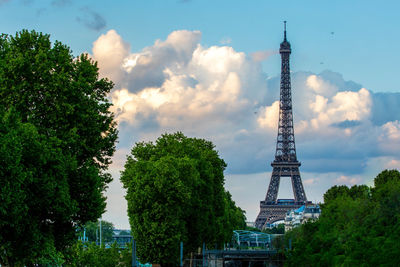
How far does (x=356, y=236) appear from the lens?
5650cm

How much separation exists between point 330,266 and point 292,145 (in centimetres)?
13135

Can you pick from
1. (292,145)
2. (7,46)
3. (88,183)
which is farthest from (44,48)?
(292,145)

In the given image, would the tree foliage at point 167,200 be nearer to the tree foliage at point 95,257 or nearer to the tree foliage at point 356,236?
the tree foliage at point 95,257

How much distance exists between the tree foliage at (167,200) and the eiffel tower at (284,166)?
107 m

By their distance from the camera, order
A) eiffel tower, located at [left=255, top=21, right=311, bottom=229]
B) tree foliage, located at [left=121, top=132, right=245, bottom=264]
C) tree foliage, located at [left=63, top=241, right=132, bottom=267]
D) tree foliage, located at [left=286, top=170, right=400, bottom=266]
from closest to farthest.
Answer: tree foliage, located at [left=286, top=170, right=400, bottom=266]
tree foliage, located at [left=63, top=241, right=132, bottom=267]
tree foliage, located at [left=121, top=132, right=245, bottom=264]
eiffel tower, located at [left=255, top=21, right=311, bottom=229]

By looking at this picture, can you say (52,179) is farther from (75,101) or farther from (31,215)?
(75,101)

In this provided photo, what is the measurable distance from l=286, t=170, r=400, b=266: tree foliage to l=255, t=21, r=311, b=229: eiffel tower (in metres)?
98.7

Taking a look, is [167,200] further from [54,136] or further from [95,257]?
[54,136]

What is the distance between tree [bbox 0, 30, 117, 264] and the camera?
3862 cm

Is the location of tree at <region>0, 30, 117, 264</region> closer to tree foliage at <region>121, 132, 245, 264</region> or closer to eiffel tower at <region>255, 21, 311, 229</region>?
tree foliage at <region>121, 132, 245, 264</region>

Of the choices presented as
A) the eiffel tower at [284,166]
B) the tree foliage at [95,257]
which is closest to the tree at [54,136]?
the tree foliage at [95,257]

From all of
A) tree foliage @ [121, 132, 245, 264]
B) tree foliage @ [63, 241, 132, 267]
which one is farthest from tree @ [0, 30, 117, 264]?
tree foliage @ [121, 132, 245, 264]

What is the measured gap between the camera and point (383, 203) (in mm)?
58750

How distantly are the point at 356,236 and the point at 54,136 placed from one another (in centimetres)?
2562
